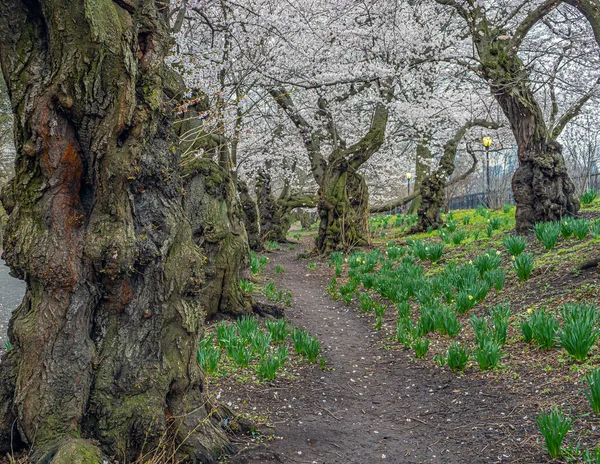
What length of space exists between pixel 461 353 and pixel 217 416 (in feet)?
6.45

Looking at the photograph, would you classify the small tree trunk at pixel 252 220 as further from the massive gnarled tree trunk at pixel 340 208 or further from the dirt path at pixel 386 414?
the dirt path at pixel 386 414

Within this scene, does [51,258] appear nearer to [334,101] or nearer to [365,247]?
[365,247]

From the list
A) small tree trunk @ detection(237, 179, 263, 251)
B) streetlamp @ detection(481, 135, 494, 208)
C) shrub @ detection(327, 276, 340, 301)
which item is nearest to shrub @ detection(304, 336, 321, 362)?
shrub @ detection(327, 276, 340, 301)

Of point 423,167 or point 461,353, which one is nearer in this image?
point 461,353

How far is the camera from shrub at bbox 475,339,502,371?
11.7 feet

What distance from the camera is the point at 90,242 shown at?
229 cm

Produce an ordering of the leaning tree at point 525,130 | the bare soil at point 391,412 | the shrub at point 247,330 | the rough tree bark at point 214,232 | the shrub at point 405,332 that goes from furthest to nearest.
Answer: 1. the leaning tree at point 525,130
2. the rough tree bark at point 214,232
3. the shrub at point 405,332
4. the shrub at point 247,330
5. the bare soil at point 391,412

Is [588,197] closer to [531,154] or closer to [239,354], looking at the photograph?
[531,154]

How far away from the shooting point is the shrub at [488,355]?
3574 millimetres

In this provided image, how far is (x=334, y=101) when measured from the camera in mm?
13102

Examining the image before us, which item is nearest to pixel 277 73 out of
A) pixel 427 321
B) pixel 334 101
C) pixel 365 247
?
pixel 334 101

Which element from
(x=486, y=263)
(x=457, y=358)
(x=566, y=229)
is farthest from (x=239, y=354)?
(x=566, y=229)

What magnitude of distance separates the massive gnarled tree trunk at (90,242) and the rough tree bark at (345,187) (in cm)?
887

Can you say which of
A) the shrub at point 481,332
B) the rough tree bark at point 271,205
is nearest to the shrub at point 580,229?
the shrub at point 481,332
